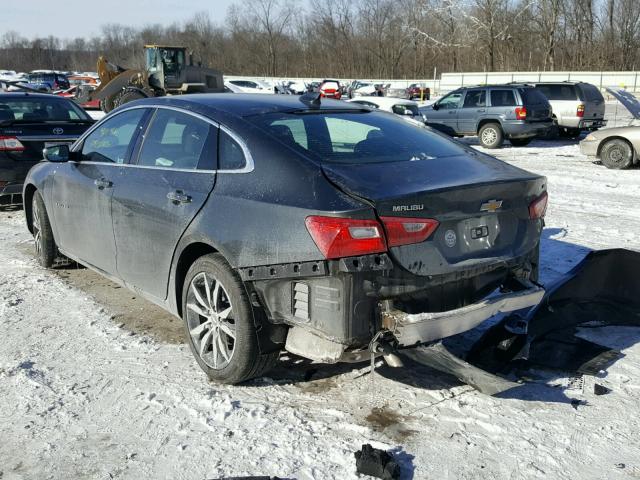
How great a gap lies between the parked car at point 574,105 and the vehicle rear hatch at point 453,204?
16.7 meters

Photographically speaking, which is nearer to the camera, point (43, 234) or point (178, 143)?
point (178, 143)

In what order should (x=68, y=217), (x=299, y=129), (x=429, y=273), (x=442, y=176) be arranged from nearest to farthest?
(x=429, y=273)
(x=442, y=176)
(x=299, y=129)
(x=68, y=217)

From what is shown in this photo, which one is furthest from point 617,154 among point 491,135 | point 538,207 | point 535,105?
point 538,207

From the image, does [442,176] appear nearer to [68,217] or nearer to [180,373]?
[180,373]

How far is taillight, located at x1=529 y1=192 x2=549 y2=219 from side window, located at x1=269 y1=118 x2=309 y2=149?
4.57ft

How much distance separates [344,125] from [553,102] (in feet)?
55.9

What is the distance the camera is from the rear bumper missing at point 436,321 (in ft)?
10.7

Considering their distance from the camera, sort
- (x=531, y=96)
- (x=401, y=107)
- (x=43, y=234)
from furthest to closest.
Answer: (x=401, y=107)
(x=531, y=96)
(x=43, y=234)

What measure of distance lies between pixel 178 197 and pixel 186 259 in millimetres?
398

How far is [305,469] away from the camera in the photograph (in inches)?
121

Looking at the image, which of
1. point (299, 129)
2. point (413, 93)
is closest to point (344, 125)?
point (299, 129)

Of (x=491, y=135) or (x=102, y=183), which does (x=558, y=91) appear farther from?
(x=102, y=183)

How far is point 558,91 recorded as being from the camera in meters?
19.5

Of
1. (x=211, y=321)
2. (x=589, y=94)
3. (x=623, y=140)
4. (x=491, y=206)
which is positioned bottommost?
(x=211, y=321)
